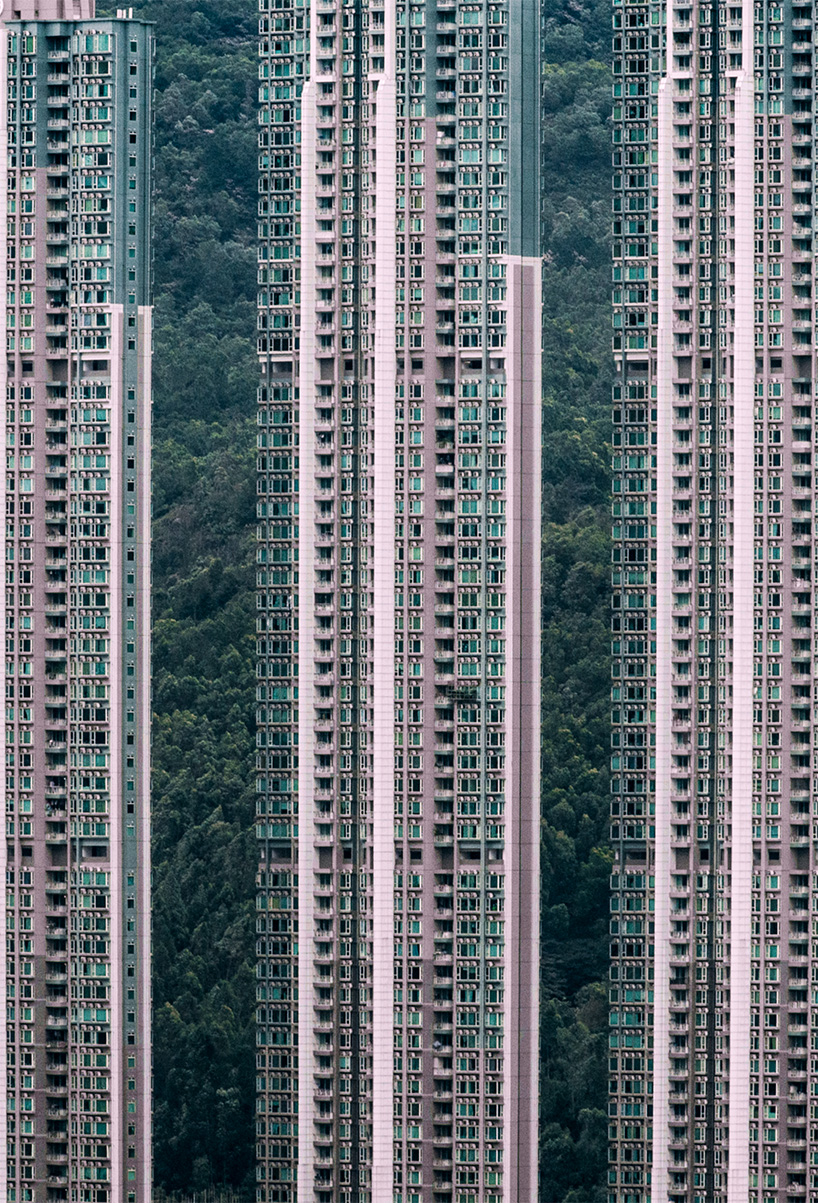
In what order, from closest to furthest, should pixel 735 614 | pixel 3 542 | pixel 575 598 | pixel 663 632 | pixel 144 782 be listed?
1. pixel 735 614
2. pixel 144 782
3. pixel 3 542
4. pixel 663 632
5. pixel 575 598

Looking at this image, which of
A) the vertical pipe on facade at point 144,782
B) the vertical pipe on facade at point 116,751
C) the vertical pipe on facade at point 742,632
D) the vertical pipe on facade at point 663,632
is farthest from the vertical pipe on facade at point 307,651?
the vertical pipe on facade at point 742,632

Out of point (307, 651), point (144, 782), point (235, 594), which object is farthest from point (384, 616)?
point (235, 594)

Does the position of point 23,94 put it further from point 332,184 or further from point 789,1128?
point 789,1128

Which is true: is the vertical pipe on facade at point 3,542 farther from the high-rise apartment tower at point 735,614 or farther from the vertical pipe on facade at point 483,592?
the high-rise apartment tower at point 735,614

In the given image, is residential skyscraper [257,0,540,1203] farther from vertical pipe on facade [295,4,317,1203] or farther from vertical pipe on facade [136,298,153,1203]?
vertical pipe on facade [136,298,153,1203]

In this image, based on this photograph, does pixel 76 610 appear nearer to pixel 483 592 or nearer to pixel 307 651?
pixel 307 651

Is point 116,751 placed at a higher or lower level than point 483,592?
lower

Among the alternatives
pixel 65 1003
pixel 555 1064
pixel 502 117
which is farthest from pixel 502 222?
pixel 555 1064
